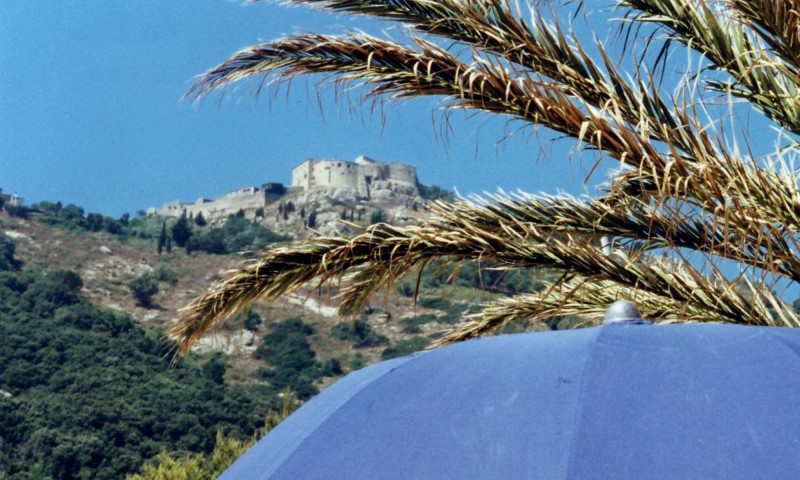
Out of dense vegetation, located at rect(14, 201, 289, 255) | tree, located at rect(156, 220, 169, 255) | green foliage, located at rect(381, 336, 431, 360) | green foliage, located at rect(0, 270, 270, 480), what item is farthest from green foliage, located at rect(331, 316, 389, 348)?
tree, located at rect(156, 220, 169, 255)

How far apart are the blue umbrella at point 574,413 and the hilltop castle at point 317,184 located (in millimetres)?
102906

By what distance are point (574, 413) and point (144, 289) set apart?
77062 millimetres

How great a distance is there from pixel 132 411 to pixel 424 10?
4360cm

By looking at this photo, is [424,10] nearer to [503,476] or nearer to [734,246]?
[734,246]

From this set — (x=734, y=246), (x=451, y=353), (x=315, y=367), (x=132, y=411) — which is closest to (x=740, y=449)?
(x=451, y=353)

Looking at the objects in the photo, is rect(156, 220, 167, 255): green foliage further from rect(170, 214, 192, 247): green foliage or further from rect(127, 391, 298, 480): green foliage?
rect(127, 391, 298, 480): green foliage

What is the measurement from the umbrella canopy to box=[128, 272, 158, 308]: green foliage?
2971 inches

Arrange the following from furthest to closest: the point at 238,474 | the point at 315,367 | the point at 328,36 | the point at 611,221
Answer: the point at 315,367, the point at 328,36, the point at 611,221, the point at 238,474

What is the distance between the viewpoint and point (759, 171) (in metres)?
4.14

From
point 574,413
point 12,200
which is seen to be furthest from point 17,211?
point 574,413

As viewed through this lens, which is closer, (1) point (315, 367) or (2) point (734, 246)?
(2) point (734, 246)

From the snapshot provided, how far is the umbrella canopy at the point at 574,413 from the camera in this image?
82.4 inches

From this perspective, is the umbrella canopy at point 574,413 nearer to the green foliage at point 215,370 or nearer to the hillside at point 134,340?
the hillside at point 134,340

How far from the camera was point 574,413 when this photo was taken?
7.32ft
